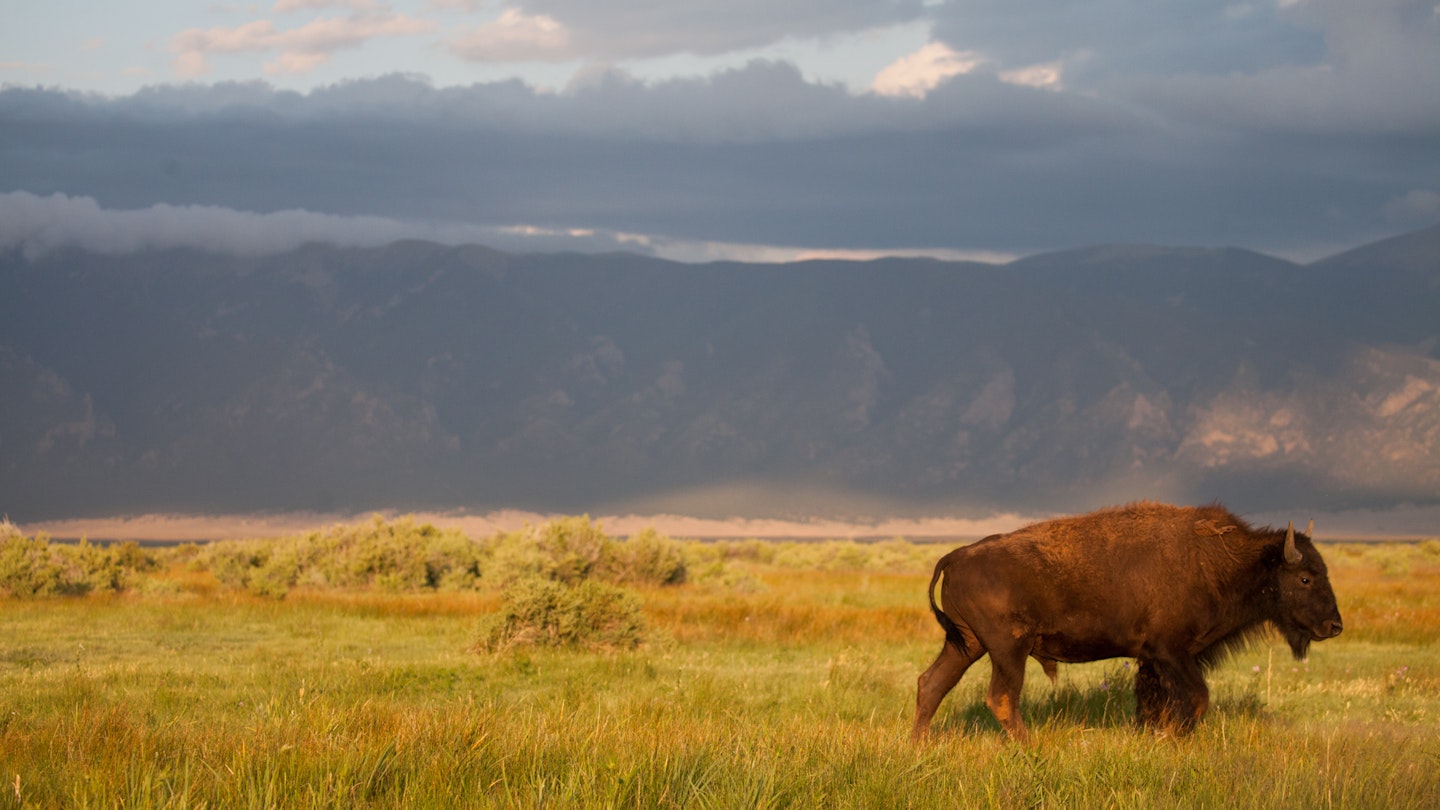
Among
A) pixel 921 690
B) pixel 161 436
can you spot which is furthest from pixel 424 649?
pixel 161 436

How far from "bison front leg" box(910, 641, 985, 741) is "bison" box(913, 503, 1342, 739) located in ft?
0.03

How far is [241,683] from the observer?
1361 cm

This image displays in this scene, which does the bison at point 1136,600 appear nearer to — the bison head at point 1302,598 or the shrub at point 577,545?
the bison head at point 1302,598

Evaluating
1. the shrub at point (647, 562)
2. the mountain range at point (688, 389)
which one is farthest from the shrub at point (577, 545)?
the mountain range at point (688, 389)

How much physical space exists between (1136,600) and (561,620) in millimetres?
8944

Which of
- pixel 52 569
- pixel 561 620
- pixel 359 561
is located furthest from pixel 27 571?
pixel 561 620

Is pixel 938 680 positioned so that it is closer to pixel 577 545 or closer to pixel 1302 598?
pixel 1302 598

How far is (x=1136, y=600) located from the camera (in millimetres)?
10320

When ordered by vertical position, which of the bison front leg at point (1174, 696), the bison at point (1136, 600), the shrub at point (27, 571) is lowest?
the shrub at point (27, 571)

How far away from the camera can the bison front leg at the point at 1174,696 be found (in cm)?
1021

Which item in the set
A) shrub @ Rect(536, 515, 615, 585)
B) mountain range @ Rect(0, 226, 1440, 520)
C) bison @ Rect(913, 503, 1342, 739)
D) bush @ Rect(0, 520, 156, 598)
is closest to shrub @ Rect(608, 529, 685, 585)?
shrub @ Rect(536, 515, 615, 585)

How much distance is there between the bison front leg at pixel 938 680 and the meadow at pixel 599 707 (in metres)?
0.34

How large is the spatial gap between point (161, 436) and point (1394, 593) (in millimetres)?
142308

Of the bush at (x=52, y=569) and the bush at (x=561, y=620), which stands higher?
the bush at (x=561, y=620)
